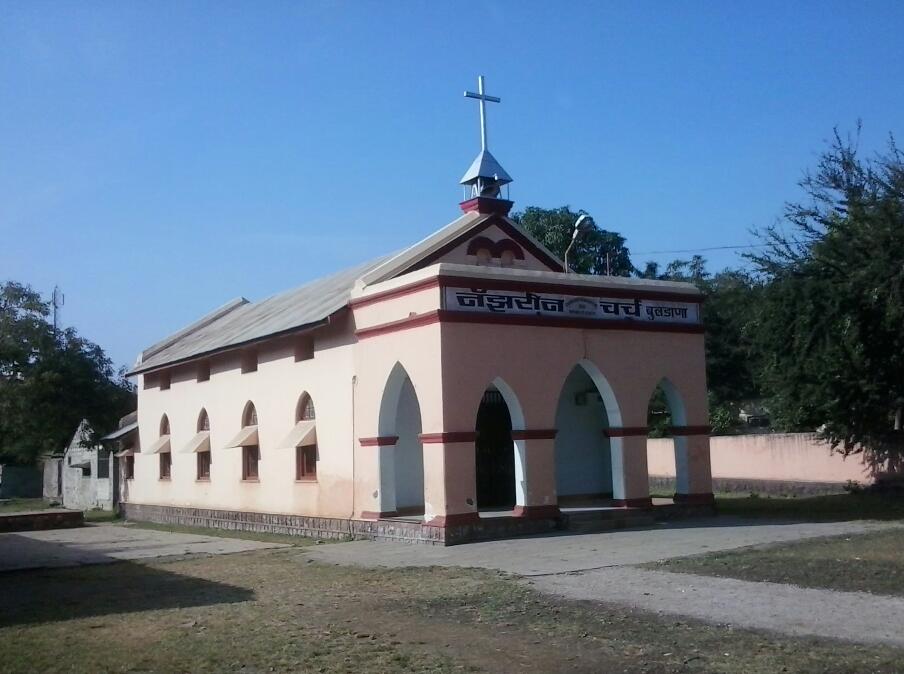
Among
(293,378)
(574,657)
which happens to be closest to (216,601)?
(574,657)

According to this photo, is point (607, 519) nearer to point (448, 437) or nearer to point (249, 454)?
point (448, 437)

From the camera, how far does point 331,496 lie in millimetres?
19812

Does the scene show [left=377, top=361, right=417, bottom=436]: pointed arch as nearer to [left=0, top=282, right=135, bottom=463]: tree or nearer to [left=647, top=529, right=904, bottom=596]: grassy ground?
[left=647, top=529, right=904, bottom=596]: grassy ground

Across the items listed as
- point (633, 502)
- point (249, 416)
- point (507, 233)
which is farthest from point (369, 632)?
point (249, 416)

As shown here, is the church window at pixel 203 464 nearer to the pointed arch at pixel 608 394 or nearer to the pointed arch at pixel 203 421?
the pointed arch at pixel 203 421

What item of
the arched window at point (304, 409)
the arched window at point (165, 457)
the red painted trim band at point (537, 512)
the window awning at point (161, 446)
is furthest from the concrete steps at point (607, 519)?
the arched window at point (165, 457)

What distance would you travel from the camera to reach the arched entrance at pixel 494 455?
20141 mm

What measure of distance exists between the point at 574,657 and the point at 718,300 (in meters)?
30.2

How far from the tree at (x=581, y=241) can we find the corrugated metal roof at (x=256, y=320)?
14275 mm

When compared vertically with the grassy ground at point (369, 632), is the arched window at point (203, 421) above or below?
above

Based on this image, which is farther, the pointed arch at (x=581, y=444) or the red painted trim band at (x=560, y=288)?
the pointed arch at (x=581, y=444)

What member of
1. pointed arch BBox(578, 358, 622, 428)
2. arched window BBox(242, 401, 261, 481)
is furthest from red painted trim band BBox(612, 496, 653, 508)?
arched window BBox(242, 401, 261, 481)

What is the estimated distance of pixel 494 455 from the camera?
20422mm

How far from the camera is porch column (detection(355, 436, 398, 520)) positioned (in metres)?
18.1
